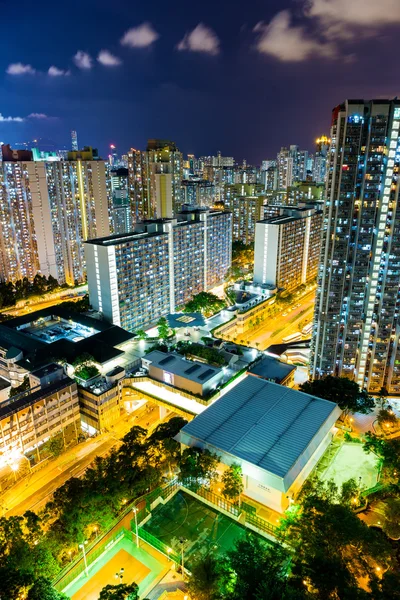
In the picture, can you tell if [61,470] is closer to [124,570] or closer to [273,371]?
[124,570]

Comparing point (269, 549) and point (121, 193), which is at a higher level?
point (121, 193)

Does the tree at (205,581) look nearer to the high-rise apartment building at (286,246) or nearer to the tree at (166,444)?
the tree at (166,444)

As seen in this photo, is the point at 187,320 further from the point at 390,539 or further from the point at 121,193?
the point at 121,193

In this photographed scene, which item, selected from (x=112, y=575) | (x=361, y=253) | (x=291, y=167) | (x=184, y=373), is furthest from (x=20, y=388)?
(x=291, y=167)

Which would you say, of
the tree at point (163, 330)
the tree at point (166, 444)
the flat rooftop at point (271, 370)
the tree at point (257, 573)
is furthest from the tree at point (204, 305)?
the tree at point (257, 573)

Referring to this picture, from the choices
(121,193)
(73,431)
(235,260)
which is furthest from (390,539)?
(121,193)

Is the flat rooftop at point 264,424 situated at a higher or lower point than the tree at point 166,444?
higher
